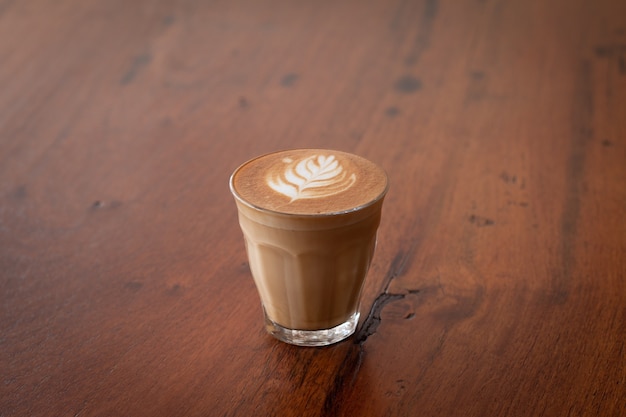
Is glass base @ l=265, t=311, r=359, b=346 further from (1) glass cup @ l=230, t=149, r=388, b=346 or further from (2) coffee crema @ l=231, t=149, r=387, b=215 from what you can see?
(2) coffee crema @ l=231, t=149, r=387, b=215

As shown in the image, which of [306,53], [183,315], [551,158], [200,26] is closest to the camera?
[183,315]

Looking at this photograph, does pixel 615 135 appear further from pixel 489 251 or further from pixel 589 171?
pixel 489 251

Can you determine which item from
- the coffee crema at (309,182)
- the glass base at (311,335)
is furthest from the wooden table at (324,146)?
the coffee crema at (309,182)

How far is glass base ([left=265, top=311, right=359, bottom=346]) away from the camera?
0.72 m

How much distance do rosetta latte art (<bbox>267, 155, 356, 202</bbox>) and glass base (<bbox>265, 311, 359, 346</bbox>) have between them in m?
0.15

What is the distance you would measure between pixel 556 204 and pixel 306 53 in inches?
28.7

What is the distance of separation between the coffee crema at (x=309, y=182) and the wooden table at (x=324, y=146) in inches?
6.1

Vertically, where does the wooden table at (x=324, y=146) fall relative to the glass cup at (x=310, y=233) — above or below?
below

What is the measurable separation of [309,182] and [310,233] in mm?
62

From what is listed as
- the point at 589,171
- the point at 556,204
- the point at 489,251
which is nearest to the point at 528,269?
the point at 489,251

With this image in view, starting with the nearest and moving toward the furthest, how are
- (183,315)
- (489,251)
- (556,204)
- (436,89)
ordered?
(183,315) → (489,251) → (556,204) → (436,89)

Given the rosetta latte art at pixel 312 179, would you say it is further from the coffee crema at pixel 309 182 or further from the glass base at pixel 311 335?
the glass base at pixel 311 335

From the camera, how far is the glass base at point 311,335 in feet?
2.36

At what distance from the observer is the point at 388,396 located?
642 mm
